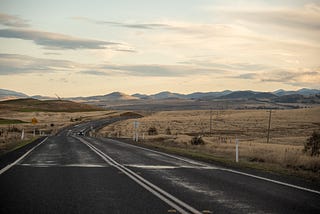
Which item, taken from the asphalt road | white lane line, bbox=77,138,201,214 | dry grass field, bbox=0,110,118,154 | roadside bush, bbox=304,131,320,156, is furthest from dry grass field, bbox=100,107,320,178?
dry grass field, bbox=0,110,118,154

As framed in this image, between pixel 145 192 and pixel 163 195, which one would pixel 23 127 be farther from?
pixel 163 195

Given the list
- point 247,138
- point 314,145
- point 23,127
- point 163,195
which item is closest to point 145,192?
point 163,195

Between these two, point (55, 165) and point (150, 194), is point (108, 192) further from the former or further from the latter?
point (55, 165)

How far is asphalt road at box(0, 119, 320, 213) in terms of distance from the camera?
27.7 feet

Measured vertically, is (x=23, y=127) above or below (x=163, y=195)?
below

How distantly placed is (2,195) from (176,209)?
13.4 ft

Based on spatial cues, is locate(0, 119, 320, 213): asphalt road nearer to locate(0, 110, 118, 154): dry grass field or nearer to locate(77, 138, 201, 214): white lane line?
locate(77, 138, 201, 214): white lane line

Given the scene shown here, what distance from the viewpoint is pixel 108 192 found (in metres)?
10.2

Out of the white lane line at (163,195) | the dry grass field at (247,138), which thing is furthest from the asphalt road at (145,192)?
the dry grass field at (247,138)

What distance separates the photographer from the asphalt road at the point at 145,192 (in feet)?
27.7

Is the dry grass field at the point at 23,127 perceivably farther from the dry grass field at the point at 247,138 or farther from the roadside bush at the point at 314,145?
the roadside bush at the point at 314,145

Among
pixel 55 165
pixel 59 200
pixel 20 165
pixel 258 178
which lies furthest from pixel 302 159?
pixel 59 200

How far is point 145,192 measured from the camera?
10.3 meters

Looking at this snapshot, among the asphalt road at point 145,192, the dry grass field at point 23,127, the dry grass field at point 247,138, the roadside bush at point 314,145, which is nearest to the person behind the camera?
the asphalt road at point 145,192
